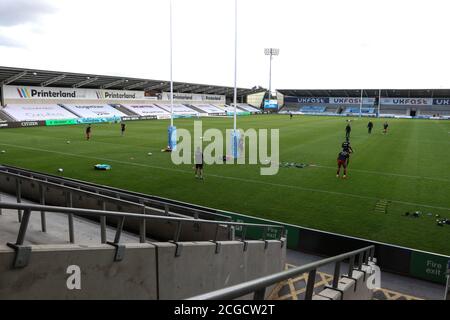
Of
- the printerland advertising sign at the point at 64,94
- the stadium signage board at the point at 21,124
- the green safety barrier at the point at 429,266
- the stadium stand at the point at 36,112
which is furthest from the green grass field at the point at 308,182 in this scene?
the printerland advertising sign at the point at 64,94

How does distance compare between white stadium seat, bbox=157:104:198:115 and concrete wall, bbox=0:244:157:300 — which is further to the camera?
white stadium seat, bbox=157:104:198:115

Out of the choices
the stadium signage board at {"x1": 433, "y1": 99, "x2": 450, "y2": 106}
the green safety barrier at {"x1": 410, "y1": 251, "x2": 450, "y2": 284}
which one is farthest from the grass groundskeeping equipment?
the stadium signage board at {"x1": 433, "y1": 99, "x2": 450, "y2": 106}

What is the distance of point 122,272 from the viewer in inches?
175

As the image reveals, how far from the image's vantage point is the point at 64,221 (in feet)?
25.2

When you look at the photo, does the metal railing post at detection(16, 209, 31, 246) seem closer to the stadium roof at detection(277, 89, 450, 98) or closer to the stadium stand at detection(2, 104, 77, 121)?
the stadium stand at detection(2, 104, 77, 121)

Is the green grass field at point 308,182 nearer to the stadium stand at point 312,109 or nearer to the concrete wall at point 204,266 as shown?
the concrete wall at point 204,266

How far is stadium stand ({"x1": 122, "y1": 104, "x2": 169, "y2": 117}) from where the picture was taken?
77.2 metres

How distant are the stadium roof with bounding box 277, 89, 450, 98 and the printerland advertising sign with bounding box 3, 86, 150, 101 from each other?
5604cm

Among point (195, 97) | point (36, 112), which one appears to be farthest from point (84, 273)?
point (195, 97)

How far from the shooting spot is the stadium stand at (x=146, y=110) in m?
77.2

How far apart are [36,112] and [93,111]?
10862 mm

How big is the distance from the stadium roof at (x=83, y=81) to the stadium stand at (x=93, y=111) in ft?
14.5

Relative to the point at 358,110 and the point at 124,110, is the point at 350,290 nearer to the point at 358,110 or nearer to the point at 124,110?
the point at 124,110

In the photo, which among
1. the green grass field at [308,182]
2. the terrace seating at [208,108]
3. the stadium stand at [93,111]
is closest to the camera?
the green grass field at [308,182]
